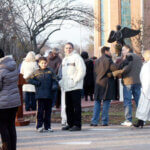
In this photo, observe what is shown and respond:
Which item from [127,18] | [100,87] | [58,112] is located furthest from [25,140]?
[127,18]

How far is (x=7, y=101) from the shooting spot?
6570mm

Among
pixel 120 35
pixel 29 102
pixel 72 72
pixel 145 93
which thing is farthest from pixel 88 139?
pixel 120 35

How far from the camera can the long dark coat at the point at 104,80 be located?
10219 millimetres

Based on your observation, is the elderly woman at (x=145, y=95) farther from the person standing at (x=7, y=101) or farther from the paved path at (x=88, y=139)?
the person standing at (x=7, y=101)

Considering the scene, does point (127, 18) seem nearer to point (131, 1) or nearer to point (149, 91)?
point (131, 1)

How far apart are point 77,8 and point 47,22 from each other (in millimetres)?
1722

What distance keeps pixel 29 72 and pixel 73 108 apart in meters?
3.64

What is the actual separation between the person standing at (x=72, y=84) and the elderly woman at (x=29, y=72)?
3433 mm

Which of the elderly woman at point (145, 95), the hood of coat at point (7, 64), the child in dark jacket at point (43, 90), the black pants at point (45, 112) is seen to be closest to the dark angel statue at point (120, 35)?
the elderly woman at point (145, 95)

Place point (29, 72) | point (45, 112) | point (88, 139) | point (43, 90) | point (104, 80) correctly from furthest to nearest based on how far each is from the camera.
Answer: point (29, 72)
point (104, 80)
point (45, 112)
point (43, 90)
point (88, 139)

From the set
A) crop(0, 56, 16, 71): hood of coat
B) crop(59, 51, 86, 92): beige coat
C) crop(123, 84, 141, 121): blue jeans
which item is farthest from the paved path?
crop(0, 56, 16, 71): hood of coat

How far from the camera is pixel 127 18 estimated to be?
50531 mm

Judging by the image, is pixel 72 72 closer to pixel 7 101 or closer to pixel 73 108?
pixel 73 108

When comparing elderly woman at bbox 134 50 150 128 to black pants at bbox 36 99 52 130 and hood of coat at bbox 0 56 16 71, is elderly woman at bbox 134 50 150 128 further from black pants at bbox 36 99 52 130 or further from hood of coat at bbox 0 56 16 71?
hood of coat at bbox 0 56 16 71
